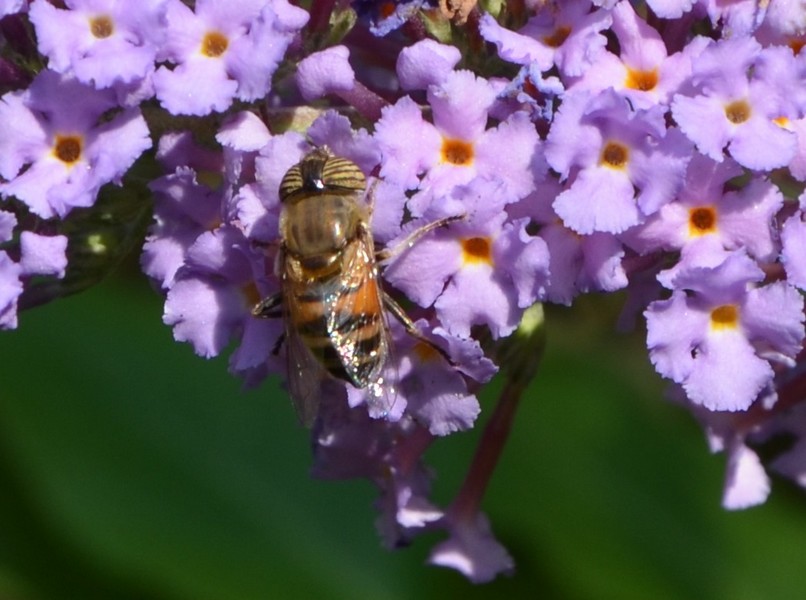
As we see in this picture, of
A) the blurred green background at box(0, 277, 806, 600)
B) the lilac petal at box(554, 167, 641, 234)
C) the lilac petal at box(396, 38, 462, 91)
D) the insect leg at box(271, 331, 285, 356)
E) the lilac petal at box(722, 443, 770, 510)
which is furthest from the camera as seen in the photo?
the blurred green background at box(0, 277, 806, 600)

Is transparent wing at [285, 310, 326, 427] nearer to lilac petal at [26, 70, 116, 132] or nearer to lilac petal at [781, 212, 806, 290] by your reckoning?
lilac petal at [26, 70, 116, 132]

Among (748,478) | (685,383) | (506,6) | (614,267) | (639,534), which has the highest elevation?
(506,6)

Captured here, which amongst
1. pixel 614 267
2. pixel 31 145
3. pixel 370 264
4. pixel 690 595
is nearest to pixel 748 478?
pixel 690 595

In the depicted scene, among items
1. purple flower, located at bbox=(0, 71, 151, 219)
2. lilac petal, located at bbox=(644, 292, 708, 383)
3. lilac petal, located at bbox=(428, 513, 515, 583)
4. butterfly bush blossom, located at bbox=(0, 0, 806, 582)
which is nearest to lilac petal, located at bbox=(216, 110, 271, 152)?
butterfly bush blossom, located at bbox=(0, 0, 806, 582)

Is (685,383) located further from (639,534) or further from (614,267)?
(639,534)

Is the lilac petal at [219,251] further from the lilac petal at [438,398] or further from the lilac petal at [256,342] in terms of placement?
the lilac petal at [438,398]

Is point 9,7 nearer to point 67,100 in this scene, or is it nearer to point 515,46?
point 67,100

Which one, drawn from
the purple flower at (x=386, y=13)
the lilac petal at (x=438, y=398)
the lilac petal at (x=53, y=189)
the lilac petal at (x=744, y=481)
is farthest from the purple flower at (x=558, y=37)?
the lilac petal at (x=744, y=481)
